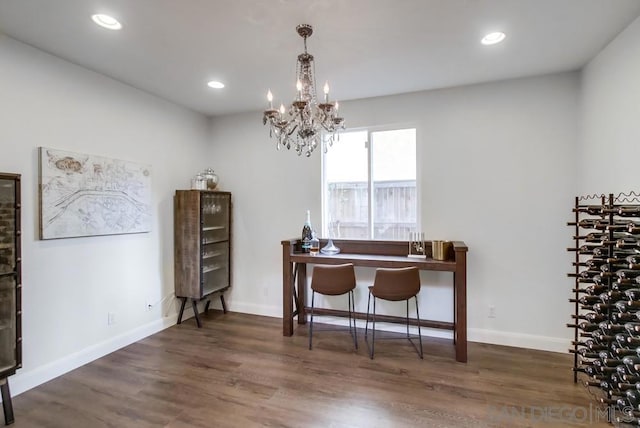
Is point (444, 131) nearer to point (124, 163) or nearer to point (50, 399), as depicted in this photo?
point (124, 163)

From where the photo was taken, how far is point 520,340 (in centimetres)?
325

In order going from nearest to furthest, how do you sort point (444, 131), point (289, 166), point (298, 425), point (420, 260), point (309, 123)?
point (298, 425), point (309, 123), point (420, 260), point (444, 131), point (289, 166)

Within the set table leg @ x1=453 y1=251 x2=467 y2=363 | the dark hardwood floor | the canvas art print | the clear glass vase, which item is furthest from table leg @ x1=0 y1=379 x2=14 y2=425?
table leg @ x1=453 y1=251 x2=467 y2=363

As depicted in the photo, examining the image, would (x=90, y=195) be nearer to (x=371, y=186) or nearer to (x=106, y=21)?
(x=106, y=21)

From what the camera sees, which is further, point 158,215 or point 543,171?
point 158,215

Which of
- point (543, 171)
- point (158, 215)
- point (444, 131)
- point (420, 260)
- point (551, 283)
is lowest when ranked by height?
point (551, 283)

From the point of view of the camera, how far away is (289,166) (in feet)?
13.5

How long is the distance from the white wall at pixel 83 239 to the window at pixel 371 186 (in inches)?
77.1

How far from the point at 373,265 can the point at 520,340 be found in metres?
1.67

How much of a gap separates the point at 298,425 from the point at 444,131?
3.07 m

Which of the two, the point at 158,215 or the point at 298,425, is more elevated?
the point at 158,215

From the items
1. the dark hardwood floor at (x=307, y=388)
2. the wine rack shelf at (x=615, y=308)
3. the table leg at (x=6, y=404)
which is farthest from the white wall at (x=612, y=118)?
the table leg at (x=6, y=404)

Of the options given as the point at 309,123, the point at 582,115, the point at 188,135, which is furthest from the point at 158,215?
the point at 582,115

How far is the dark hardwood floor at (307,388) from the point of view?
7.06 ft
